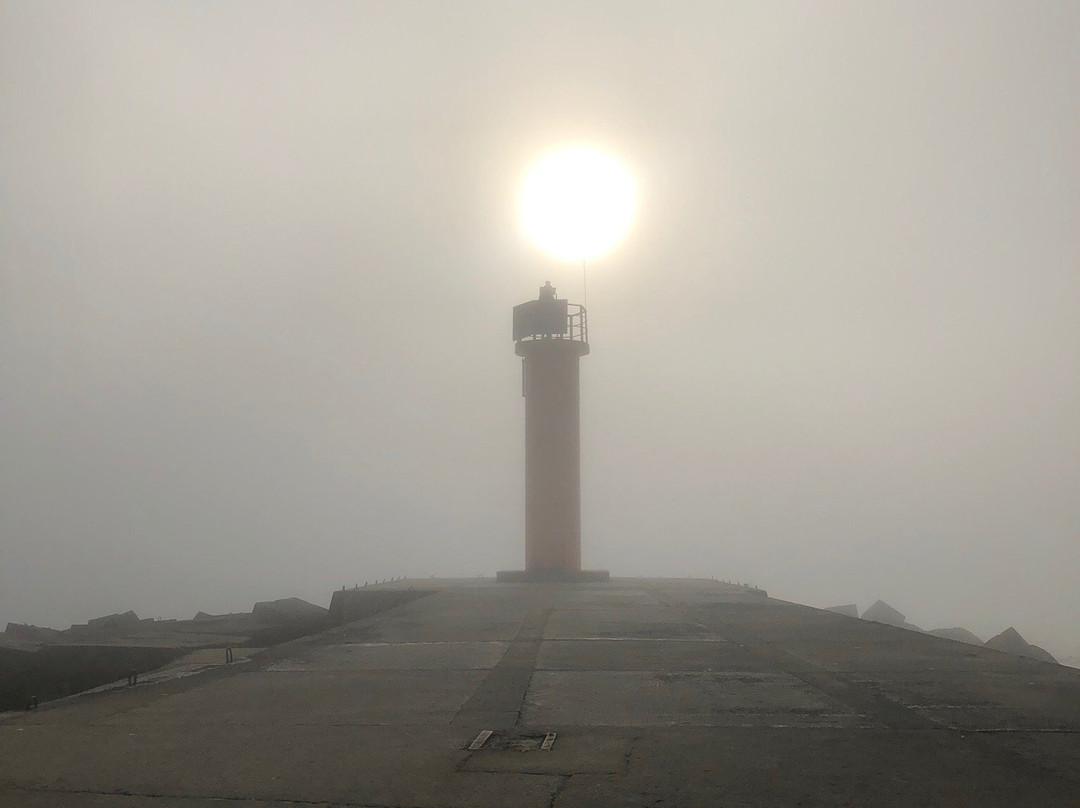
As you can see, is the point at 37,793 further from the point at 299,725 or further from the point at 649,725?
the point at 649,725

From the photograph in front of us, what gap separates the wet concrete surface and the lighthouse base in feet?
51.4

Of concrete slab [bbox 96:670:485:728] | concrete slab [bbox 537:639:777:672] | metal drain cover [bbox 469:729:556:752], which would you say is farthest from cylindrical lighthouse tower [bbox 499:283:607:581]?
metal drain cover [bbox 469:729:556:752]

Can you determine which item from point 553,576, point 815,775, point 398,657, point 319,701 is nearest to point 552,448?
point 553,576

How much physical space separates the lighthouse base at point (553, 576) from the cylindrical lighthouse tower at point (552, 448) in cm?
3

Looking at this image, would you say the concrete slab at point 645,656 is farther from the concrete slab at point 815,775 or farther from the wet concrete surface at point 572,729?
the concrete slab at point 815,775

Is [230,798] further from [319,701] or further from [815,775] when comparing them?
[815,775]

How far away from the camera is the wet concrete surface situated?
493 cm

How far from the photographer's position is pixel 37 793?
194 inches

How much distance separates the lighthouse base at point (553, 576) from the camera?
27.5m

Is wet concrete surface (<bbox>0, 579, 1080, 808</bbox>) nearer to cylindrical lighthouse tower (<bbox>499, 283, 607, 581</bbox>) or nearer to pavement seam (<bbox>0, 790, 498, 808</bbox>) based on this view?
pavement seam (<bbox>0, 790, 498, 808</bbox>)

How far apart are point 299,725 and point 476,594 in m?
15.1

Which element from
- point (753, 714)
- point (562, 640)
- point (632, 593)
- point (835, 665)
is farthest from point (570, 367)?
point (753, 714)

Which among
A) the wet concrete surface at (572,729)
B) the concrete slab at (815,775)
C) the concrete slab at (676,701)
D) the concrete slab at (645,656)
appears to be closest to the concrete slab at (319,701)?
the wet concrete surface at (572,729)

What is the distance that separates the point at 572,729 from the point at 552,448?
22.0 meters
